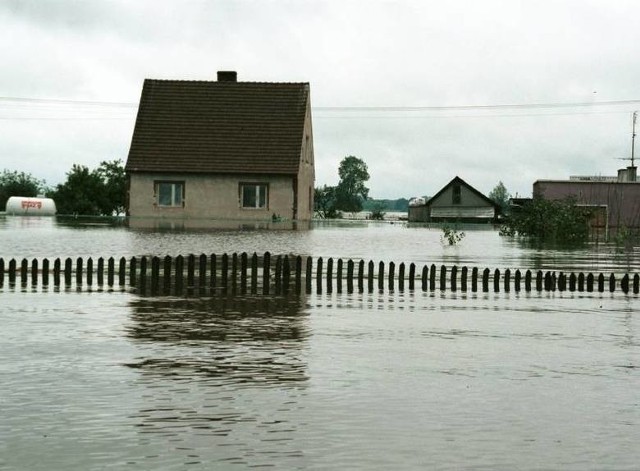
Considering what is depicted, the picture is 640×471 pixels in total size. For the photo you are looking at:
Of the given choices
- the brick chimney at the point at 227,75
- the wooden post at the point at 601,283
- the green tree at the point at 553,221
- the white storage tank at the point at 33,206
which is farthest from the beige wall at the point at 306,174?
the wooden post at the point at 601,283

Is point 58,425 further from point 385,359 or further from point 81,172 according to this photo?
point 81,172

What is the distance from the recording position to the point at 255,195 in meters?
63.0

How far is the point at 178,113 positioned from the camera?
6531 cm

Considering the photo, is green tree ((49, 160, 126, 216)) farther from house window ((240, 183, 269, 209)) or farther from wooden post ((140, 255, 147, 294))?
wooden post ((140, 255, 147, 294))

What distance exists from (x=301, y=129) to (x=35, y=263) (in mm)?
44638

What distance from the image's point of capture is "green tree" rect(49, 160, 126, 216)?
75250 millimetres

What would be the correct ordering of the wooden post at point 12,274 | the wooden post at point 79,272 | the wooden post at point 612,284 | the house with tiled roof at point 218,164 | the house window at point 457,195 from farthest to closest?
the house window at point 457,195, the house with tiled roof at point 218,164, the wooden post at point 612,284, the wooden post at point 12,274, the wooden post at point 79,272

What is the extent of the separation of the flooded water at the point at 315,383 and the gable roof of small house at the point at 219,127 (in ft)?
145

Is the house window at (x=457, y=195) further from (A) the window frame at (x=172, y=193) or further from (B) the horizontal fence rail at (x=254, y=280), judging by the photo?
(B) the horizontal fence rail at (x=254, y=280)

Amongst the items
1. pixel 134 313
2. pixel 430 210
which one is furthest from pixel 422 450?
pixel 430 210

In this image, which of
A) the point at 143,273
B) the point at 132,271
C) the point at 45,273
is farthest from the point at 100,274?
the point at 45,273

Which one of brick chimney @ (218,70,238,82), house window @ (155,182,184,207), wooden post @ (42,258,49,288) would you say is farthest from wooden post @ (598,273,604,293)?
brick chimney @ (218,70,238,82)

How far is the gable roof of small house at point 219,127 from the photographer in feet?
205

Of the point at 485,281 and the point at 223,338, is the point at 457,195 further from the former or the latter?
the point at 223,338
